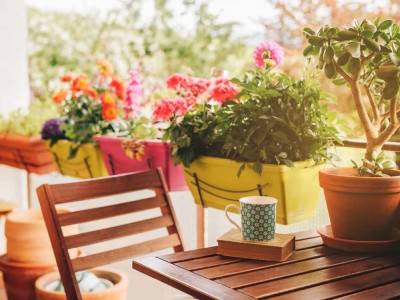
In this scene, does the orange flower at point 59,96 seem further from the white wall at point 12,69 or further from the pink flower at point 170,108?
the white wall at point 12,69

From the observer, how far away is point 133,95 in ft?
8.28

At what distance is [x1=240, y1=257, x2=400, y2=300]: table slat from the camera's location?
117cm

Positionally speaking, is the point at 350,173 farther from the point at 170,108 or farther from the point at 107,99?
the point at 107,99

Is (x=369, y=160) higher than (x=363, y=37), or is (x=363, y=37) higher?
(x=363, y=37)

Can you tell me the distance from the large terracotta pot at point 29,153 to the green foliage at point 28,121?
0.05 metres

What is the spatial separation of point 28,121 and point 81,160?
0.66 metres

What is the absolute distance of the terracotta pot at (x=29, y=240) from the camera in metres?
2.47

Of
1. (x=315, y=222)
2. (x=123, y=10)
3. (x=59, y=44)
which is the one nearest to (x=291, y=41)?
(x=315, y=222)

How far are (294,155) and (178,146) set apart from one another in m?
0.40

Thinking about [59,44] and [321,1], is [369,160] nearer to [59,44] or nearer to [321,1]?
[321,1]

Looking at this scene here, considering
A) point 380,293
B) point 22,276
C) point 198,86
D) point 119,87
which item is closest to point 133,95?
point 119,87

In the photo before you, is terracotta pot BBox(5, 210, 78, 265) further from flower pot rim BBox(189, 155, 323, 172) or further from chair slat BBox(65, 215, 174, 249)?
flower pot rim BBox(189, 155, 323, 172)

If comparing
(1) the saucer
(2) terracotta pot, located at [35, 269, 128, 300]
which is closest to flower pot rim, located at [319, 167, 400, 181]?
(1) the saucer

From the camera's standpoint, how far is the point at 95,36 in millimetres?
6359
